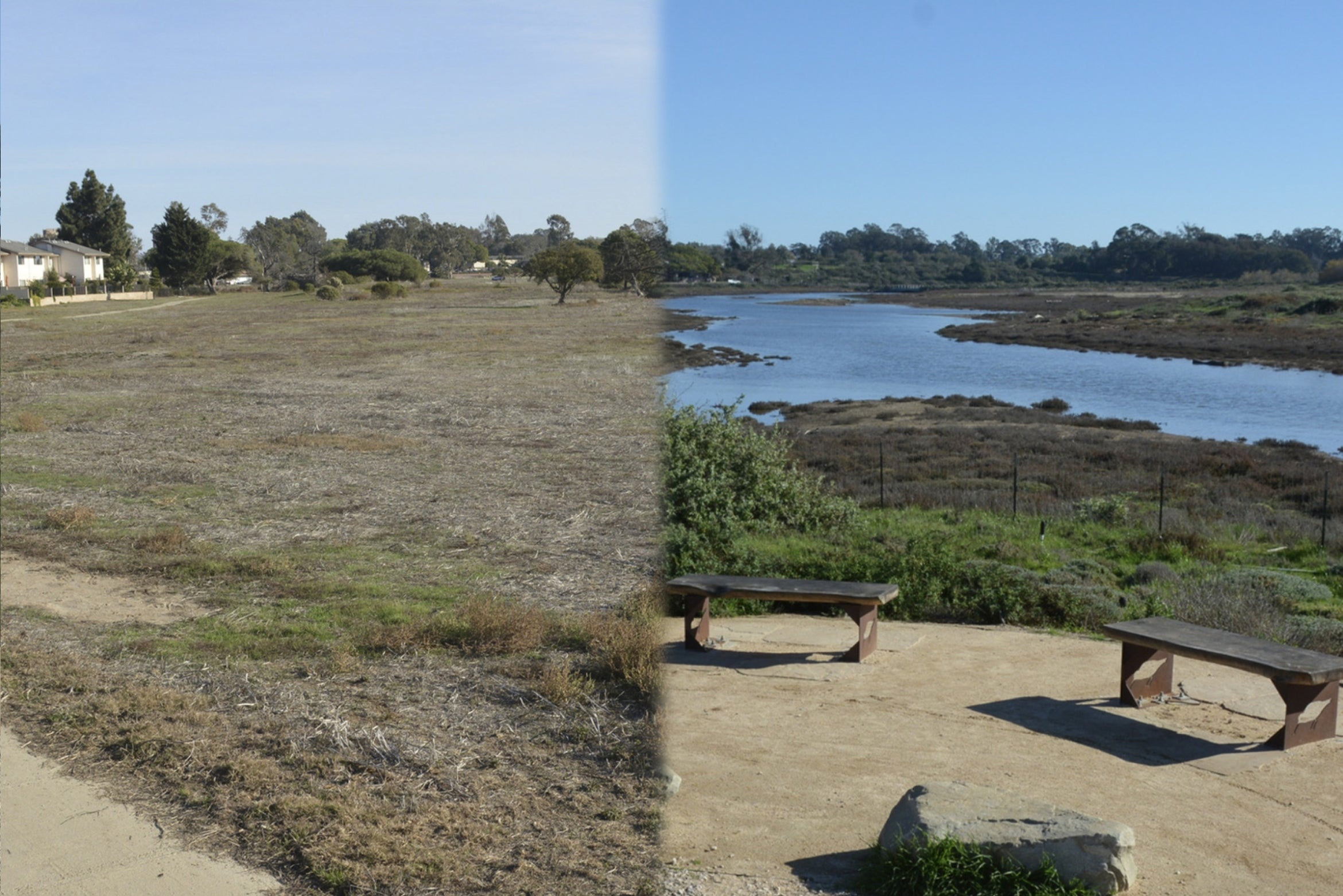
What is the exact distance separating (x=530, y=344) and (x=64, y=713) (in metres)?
27.7

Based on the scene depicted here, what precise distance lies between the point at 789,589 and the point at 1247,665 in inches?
101

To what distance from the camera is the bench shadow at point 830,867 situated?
393 cm

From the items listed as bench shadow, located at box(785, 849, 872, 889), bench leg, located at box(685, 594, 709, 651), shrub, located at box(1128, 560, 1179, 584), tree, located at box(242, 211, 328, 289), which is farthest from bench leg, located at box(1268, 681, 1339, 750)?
tree, located at box(242, 211, 328, 289)

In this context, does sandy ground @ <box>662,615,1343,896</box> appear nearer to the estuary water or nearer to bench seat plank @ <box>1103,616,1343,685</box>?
bench seat plank @ <box>1103,616,1343,685</box>

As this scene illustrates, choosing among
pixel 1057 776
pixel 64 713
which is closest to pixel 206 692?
pixel 64 713

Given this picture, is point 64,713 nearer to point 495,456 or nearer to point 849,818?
point 849,818

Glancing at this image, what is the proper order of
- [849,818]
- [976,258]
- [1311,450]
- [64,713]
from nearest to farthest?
[849,818], [64,713], [1311,450], [976,258]

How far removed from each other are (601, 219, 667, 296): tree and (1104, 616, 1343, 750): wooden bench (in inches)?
137

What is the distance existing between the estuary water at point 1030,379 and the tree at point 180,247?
95.9ft

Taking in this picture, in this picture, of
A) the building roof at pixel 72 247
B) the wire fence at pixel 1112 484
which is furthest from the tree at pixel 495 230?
the building roof at pixel 72 247

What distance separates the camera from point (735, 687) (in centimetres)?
625

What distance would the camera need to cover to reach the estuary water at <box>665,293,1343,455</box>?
32.4 metres

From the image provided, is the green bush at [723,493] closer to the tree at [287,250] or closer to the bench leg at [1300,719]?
the bench leg at [1300,719]

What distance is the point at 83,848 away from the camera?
4.44 m
